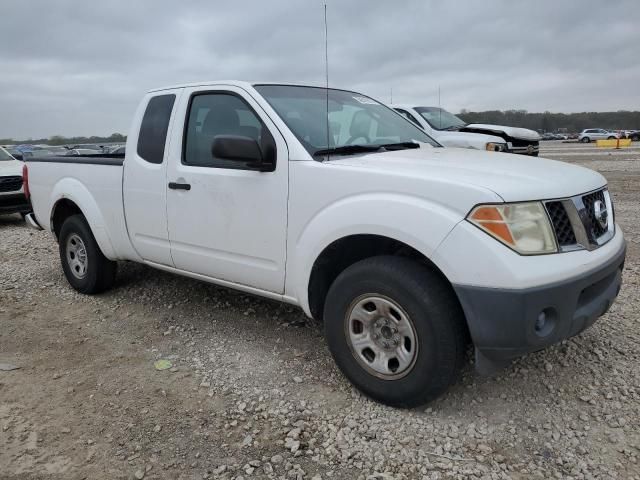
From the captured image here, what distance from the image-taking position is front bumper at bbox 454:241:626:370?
8.14ft

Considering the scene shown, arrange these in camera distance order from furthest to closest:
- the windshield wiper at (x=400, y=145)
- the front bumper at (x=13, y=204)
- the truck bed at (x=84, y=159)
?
the front bumper at (x=13, y=204), the truck bed at (x=84, y=159), the windshield wiper at (x=400, y=145)

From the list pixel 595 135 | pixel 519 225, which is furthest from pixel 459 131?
pixel 595 135

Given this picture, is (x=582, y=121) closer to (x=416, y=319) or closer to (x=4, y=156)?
(x=4, y=156)

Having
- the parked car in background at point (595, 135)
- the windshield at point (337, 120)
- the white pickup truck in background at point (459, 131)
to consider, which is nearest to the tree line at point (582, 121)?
the parked car in background at point (595, 135)

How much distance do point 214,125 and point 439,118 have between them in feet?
28.9

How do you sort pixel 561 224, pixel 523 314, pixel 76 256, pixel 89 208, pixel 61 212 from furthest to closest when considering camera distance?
pixel 61 212
pixel 76 256
pixel 89 208
pixel 561 224
pixel 523 314

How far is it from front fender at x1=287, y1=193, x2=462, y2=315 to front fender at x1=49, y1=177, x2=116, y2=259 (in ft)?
7.24

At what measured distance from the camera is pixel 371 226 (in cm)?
286

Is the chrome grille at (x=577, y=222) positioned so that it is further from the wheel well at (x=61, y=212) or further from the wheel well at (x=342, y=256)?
the wheel well at (x=61, y=212)

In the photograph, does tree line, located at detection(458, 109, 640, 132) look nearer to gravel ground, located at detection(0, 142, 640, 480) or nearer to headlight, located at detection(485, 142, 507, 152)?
headlight, located at detection(485, 142, 507, 152)

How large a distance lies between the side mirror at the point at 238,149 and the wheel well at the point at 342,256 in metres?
0.67

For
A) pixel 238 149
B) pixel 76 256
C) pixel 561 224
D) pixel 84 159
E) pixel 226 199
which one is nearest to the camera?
pixel 561 224

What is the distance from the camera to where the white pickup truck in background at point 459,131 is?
1054cm

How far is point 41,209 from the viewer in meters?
5.52
